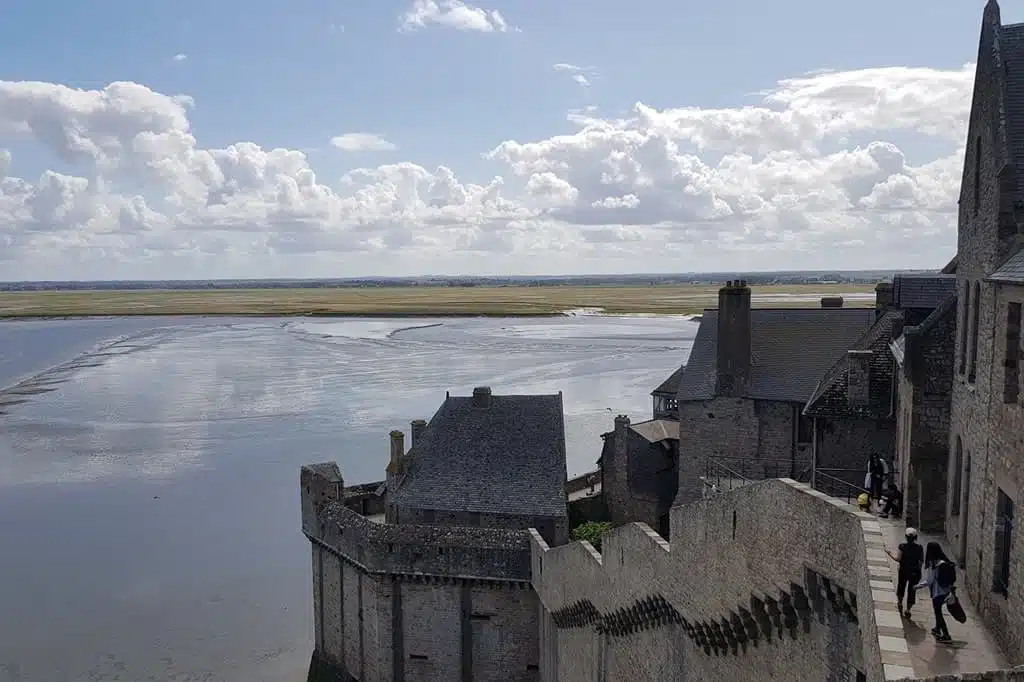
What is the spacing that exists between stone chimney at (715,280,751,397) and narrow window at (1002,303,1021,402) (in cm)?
1723

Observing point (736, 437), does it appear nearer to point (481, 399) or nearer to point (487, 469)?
point (487, 469)

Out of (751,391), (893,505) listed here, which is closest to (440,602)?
(751,391)

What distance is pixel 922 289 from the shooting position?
72.8ft

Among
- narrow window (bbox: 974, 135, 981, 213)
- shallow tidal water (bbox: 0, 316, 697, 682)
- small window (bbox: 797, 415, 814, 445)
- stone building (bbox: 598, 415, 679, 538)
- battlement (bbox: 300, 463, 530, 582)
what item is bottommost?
shallow tidal water (bbox: 0, 316, 697, 682)

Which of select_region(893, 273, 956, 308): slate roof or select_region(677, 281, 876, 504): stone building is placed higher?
select_region(893, 273, 956, 308): slate roof

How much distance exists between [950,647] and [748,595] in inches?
103

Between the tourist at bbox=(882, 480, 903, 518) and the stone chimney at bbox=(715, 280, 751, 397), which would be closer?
the tourist at bbox=(882, 480, 903, 518)

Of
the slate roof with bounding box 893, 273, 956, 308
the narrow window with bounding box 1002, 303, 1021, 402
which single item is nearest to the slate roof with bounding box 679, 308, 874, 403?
the slate roof with bounding box 893, 273, 956, 308

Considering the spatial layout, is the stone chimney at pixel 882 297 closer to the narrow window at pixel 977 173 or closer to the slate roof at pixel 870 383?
the slate roof at pixel 870 383

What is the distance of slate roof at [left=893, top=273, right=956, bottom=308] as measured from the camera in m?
21.9

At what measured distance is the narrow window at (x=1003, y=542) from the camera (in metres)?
10.7

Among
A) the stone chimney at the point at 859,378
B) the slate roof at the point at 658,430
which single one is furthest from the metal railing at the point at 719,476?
the stone chimney at the point at 859,378

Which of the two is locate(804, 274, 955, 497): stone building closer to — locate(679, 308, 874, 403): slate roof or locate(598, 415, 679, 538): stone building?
locate(679, 308, 874, 403): slate roof

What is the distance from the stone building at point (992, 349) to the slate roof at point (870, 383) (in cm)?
870
